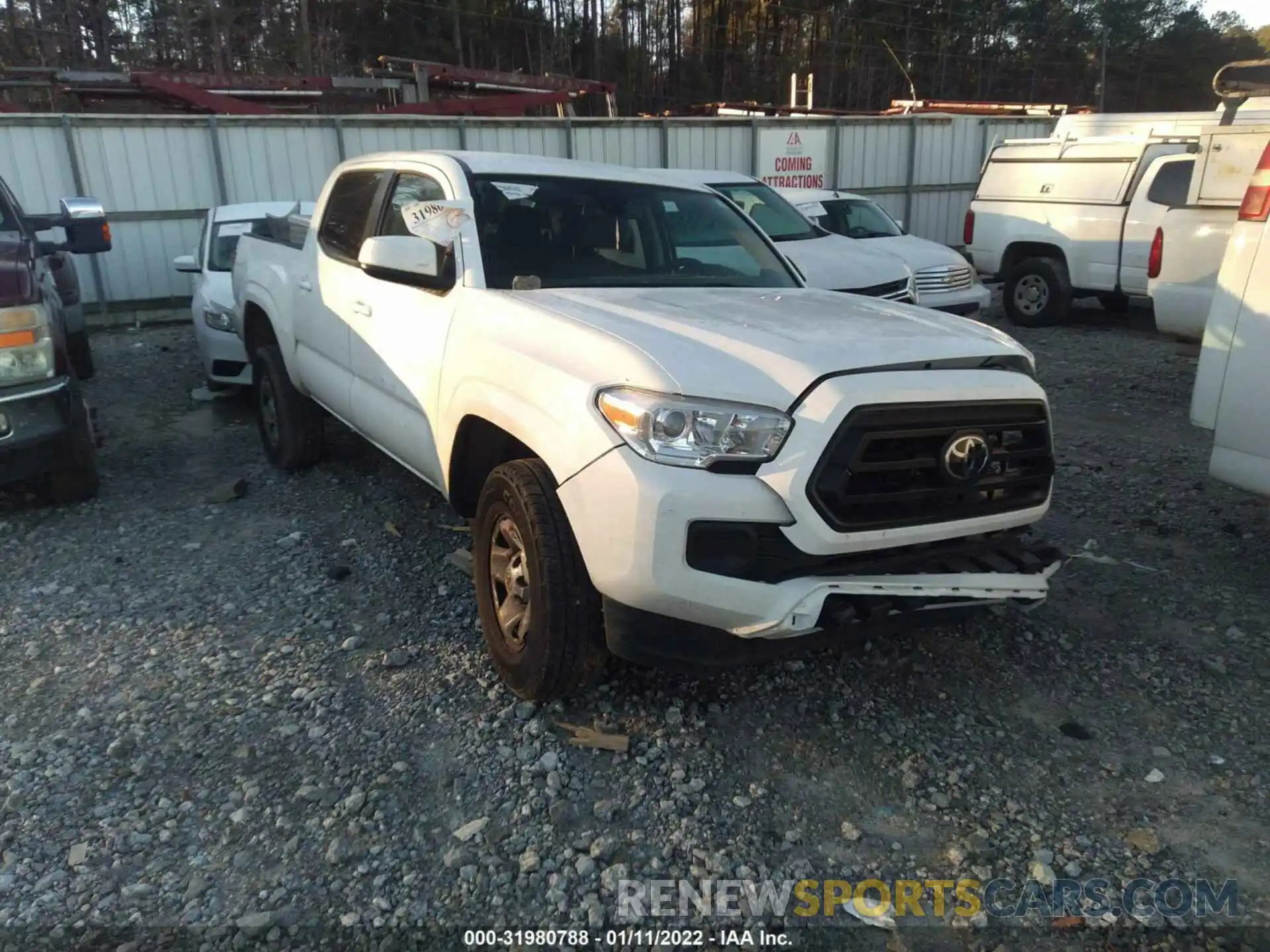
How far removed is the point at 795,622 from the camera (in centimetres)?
273

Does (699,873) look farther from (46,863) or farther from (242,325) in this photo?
(242,325)

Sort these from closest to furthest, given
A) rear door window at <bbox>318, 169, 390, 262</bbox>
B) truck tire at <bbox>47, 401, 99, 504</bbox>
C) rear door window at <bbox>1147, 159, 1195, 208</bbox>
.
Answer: rear door window at <bbox>318, 169, 390, 262</bbox>, truck tire at <bbox>47, 401, 99, 504</bbox>, rear door window at <bbox>1147, 159, 1195, 208</bbox>

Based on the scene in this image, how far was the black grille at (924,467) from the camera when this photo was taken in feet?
8.95

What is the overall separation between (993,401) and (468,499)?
1.93m

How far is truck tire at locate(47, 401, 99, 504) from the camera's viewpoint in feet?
17.1

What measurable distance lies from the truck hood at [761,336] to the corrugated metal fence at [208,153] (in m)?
11.0

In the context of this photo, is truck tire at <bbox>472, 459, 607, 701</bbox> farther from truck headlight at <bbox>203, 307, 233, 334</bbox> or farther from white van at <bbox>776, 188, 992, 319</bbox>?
white van at <bbox>776, 188, 992, 319</bbox>

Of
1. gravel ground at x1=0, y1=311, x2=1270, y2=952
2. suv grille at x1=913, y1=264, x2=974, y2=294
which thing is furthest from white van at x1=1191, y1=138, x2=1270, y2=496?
suv grille at x1=913, y1=264, x2=974, y2=294

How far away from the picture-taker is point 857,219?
11211 millimetres

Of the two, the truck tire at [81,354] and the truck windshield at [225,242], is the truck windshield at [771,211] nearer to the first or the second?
the truck windshield at [225,242]

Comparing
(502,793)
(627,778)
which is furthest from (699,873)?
(502,793)

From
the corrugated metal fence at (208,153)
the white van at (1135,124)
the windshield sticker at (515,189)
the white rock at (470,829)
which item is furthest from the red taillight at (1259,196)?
the corrugated metal fence at (208,153)

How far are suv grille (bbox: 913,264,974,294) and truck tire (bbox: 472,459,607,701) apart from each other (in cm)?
731

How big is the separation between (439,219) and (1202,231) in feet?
21.4
